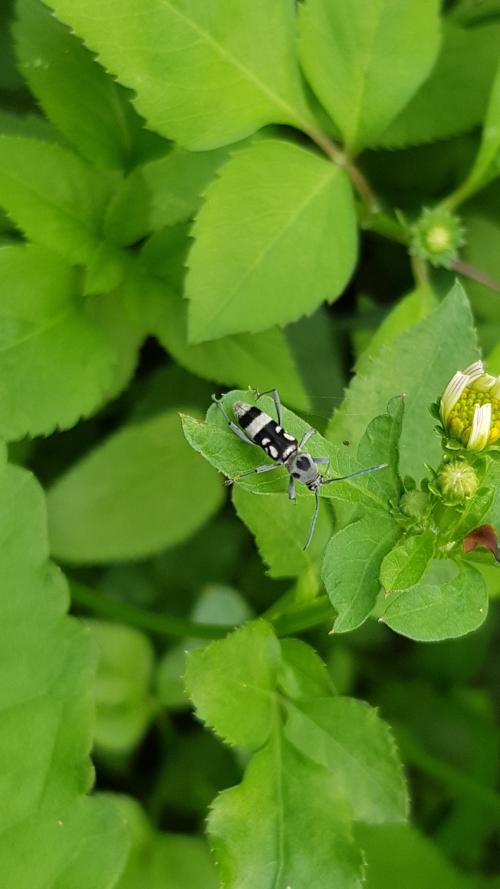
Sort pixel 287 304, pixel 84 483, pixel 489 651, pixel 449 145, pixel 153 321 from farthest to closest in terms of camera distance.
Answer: pixel 489 651
pixel 449 145
pixel 84 483
pixel 153 321
pixel 287 304

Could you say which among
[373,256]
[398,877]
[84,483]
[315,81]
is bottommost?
[398,877]

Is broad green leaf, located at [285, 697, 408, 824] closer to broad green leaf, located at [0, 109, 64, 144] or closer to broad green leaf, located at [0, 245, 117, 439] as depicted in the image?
broad green leaf, located at [0, 245, 117, 439]

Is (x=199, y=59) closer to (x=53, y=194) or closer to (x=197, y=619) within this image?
(x=53, y=194)

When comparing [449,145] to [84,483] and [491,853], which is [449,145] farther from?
[491,853]

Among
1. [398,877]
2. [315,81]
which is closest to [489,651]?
[398,877]

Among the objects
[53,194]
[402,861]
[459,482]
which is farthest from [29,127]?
[402,861]
